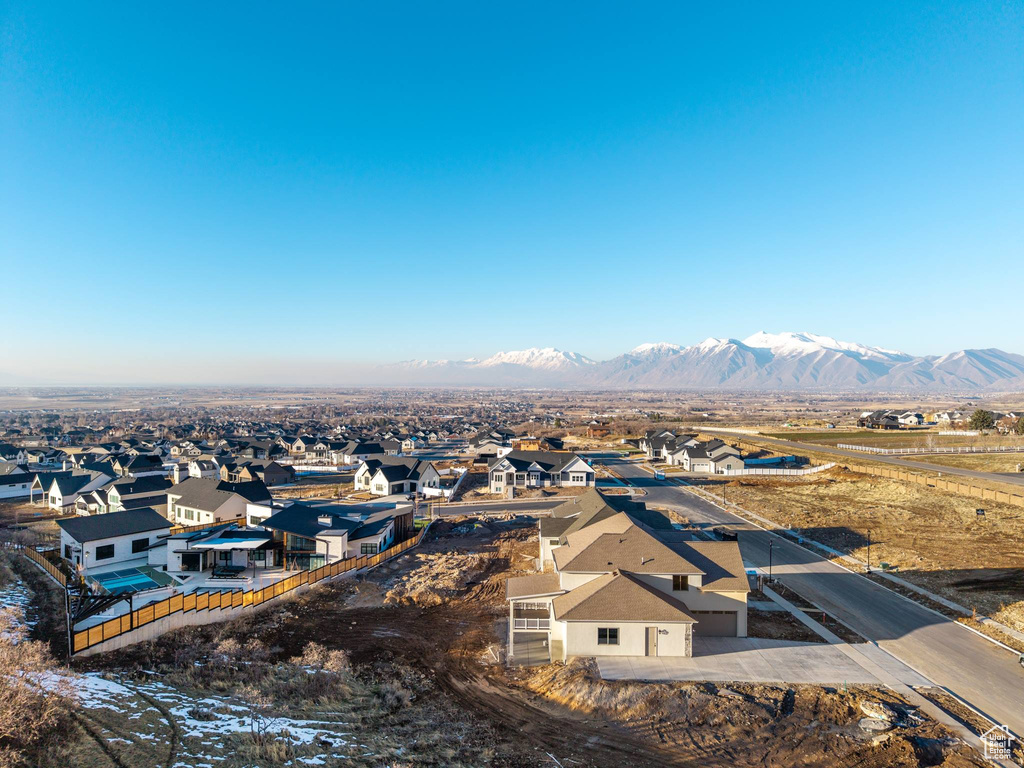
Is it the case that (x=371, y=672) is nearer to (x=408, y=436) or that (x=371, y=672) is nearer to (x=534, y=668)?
(x=534, y=668)

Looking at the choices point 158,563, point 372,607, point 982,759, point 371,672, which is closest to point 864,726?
point 982,759

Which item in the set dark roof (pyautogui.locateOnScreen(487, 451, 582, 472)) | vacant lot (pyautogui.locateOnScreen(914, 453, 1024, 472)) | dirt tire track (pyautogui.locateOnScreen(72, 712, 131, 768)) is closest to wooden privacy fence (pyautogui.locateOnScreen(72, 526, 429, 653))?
dirt tire track (pyautogui.locateOnScreen(72, 712, 131, 768))

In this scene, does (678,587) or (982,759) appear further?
(678,587)

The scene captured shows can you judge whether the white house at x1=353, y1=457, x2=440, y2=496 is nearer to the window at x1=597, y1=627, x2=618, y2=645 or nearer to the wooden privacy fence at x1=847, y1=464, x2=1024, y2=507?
the window at x1=597, y1=627, x2=618, y2=645

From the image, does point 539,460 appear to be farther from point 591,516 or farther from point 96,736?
point 96,736

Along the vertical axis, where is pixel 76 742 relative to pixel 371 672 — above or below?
above
